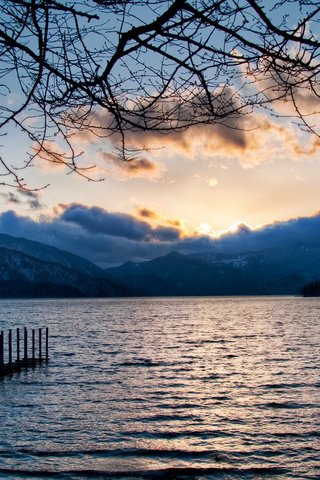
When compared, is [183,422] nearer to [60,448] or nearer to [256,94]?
[60,448]

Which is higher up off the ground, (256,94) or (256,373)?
(256,94)

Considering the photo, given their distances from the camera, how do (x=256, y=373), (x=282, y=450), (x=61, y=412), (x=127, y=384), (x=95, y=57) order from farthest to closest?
(x=256, y=373) → (x=127, y=384) → (x=61, y=412) → (x=282, y=450) → (x=95, y=57)

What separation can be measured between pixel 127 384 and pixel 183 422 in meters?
12.1

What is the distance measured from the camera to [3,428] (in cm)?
2395

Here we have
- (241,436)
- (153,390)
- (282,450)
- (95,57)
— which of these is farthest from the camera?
(153,390)

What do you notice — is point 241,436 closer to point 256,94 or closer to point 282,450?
point 282,450

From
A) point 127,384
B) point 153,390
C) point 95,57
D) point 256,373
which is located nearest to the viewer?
point 95,57

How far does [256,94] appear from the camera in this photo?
189 inches

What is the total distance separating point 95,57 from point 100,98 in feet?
1.21

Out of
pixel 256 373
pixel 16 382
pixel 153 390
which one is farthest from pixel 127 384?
pixel 256 373

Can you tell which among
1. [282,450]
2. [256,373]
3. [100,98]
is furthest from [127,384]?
[100,98]

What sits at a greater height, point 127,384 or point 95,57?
point 95,57

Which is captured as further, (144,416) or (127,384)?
(127,384)

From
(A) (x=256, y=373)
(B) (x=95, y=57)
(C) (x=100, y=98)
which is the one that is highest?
(B) (x=95, y=57)
